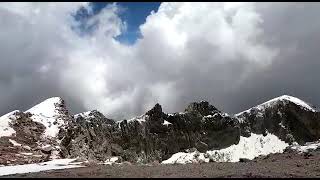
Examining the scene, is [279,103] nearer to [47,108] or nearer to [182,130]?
[182,130]

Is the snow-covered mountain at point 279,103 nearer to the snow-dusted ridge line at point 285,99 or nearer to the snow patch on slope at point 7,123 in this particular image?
the snow-dusted ridge line at point 285,99

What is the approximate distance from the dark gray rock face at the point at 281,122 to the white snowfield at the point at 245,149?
0.96 m

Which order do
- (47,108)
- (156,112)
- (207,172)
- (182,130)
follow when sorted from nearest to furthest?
1. (207,172)
2. (47,108)
3. (156,112)
4. (182,130)

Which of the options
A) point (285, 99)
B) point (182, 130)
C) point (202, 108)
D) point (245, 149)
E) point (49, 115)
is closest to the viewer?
point (49, 115)

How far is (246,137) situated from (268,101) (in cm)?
730

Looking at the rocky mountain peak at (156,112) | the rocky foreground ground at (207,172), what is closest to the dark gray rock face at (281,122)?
the rocky mountain peak at (156,112)

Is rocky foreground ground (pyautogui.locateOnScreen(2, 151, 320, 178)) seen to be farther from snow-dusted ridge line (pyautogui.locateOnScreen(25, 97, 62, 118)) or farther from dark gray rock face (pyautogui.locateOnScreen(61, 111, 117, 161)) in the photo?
snow-dusted ridge line (pyautogui.locateOnScreen(25, 97, 62, 118))

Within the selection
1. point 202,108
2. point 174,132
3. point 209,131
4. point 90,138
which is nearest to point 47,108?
point 90,138

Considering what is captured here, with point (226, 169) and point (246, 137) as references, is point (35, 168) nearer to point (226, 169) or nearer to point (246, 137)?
point (226, 169)

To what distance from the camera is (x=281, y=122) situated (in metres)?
80.8

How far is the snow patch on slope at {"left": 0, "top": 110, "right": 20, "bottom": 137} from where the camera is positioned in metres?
44.6


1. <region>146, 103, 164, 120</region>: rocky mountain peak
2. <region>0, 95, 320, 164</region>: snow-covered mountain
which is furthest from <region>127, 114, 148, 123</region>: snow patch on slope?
<region>146, 103, 164, 120</region>: rocky mountain peak

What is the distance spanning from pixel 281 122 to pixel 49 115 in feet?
138

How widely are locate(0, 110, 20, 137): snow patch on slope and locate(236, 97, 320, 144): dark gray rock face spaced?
4242 cm
